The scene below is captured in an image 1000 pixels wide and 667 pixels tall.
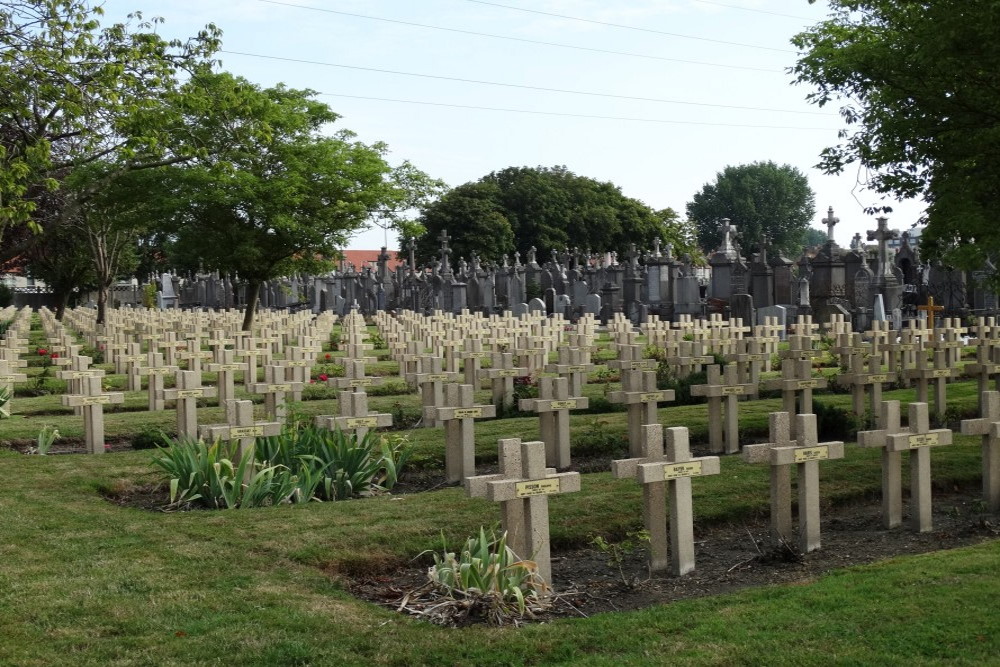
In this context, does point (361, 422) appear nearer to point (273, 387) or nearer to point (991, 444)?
point (273, 387)

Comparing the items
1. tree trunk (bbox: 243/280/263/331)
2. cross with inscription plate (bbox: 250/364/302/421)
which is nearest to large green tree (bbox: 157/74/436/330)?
tree trunk (bbox: 243/280/263/331)

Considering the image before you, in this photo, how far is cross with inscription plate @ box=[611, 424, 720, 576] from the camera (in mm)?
7008

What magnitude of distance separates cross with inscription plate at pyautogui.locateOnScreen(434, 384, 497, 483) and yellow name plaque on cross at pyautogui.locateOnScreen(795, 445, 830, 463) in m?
3.23

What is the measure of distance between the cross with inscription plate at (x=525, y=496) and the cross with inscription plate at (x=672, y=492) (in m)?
0.67

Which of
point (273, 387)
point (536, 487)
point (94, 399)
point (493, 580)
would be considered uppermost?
point (273, 387)

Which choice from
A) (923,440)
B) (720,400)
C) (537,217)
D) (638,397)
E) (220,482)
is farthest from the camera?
(537,217)

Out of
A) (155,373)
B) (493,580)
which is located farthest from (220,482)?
(155,373)

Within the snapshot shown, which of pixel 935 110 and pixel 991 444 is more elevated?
pixel 935 110

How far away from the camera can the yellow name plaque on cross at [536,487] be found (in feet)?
21.4

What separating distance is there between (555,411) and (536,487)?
4367 millimetres

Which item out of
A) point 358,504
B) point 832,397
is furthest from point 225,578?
point 832,397

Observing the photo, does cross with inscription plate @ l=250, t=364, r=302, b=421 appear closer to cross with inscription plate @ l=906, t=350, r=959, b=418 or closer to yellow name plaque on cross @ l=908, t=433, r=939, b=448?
yellow name plaque on cross @ l=908, t=433, r=939, b=448

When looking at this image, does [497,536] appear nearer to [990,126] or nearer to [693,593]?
[693,593]

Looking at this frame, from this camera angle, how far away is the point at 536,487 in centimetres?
656
